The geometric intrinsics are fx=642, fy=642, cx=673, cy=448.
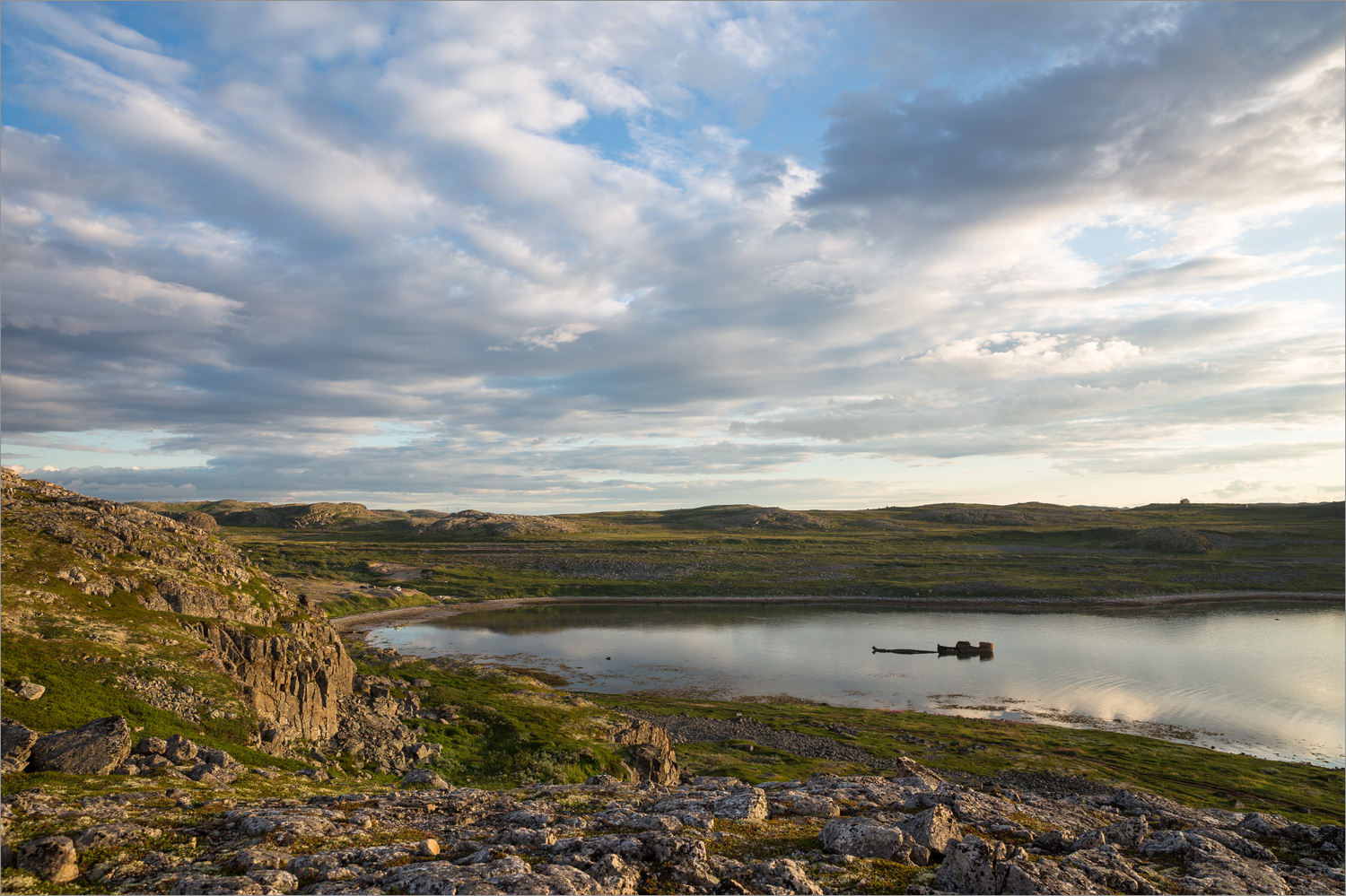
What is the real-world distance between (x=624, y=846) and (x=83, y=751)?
635 inches

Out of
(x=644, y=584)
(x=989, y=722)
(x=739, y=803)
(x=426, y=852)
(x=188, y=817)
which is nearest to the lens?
(x=426, y=852)

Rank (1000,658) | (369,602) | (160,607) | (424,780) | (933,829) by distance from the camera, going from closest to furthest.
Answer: (933,829) → (424,780) → (160,607) → (1000,658) → (369,602)

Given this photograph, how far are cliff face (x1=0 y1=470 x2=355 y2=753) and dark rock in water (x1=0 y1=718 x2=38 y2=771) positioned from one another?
5.70 metres

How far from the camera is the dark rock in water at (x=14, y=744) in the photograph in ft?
55.9

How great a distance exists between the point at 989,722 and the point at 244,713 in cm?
6767

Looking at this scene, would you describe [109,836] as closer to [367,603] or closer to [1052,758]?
[1052,758]

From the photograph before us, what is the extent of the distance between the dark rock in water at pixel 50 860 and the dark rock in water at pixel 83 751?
7.25 metres

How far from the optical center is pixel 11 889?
1128 centimetres

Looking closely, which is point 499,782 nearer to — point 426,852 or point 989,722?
point 426,852

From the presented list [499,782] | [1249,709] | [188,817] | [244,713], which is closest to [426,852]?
[188,817]

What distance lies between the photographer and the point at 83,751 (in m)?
18.2

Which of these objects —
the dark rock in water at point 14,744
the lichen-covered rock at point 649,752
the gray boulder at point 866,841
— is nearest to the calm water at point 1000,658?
the lichen-covered rock at point 649,752

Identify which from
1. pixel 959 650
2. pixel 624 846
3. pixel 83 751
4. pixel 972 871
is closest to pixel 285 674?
pixel 83 751

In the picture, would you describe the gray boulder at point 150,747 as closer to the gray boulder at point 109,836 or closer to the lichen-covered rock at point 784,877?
the gray boulder at point 109,836
